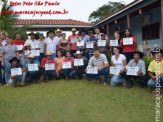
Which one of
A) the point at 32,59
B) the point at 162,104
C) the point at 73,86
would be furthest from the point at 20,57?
the point at 162,104

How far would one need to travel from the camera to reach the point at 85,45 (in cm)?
815

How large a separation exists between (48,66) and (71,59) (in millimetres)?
949

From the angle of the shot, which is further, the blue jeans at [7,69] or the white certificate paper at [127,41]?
the blue jeans at [7,69]

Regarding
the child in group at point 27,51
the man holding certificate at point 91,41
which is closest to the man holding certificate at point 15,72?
the child in group at point 27,51

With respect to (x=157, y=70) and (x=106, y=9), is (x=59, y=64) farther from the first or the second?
(x=106, y=9)

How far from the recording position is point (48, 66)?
24.6 ft

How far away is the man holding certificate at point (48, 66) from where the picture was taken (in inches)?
296

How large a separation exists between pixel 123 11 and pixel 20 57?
6957 millimetres

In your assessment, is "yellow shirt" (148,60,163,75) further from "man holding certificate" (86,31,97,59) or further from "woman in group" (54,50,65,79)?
"woman in group" (54,50,65,79)

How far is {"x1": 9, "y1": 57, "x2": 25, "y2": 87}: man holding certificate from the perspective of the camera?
680 cm

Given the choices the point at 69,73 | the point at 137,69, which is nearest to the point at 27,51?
the point at 69,73

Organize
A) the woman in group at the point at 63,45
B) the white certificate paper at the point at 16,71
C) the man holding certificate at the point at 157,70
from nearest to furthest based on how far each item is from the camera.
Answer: the man holding certificate at the point at 157,70 → the white certificate paper at the point at 16,71 → the woman in group at the point at 63,45

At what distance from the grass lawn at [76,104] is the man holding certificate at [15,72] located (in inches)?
13.7

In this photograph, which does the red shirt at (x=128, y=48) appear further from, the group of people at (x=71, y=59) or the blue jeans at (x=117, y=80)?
the blue jeans at (x=117, y=80)
